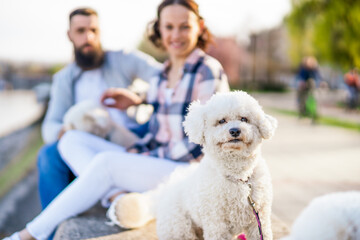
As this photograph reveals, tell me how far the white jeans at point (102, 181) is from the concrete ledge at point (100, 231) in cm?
9

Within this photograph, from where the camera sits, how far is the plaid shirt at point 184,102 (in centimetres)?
241

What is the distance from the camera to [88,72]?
11.5ft

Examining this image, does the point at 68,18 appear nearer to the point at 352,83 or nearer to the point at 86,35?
the point at 86,35

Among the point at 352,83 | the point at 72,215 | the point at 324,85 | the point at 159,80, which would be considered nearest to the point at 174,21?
the point at 159,80

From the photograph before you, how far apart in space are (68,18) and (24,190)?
4.43 m

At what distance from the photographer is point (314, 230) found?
62.1 inches

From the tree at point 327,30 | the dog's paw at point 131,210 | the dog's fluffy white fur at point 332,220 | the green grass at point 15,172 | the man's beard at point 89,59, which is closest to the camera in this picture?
the dog's fluffy white fur at point 332,220

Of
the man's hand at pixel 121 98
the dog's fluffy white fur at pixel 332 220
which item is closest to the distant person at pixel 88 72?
the man's hand at pixel 121 98

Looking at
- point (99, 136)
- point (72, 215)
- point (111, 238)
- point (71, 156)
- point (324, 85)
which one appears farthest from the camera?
point (324, 85)

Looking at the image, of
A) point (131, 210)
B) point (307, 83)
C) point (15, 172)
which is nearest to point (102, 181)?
point (131, 210)

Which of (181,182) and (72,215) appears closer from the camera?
(181,182)

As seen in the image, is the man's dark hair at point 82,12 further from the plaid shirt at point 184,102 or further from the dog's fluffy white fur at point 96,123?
the plaid shirt at point 184,102

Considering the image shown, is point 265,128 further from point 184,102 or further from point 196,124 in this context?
point 184,102

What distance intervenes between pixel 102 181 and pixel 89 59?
1.49 metres
